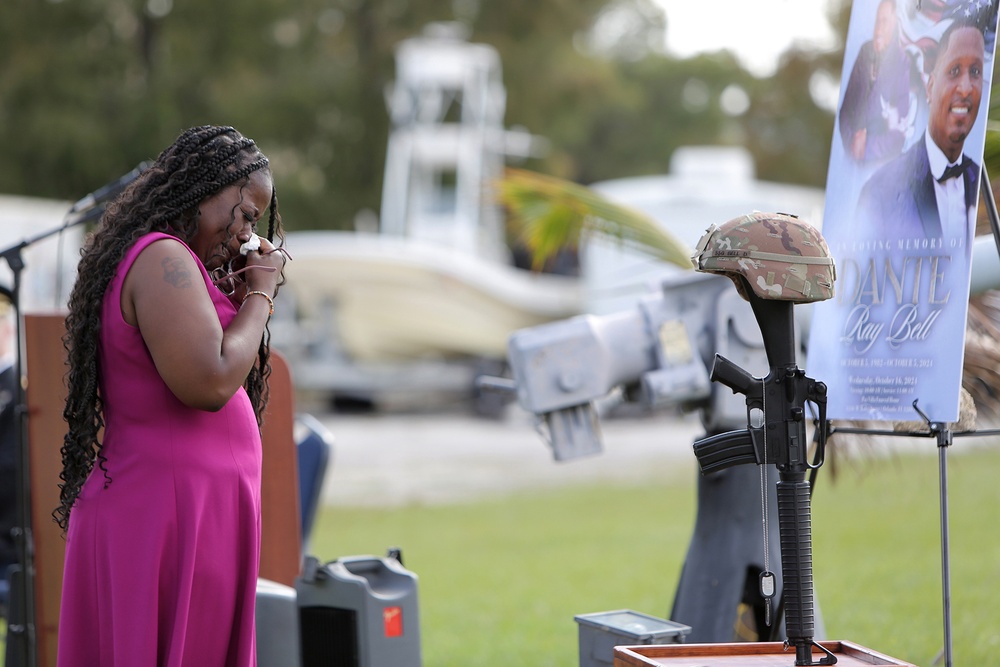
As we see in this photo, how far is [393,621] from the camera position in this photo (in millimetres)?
3900

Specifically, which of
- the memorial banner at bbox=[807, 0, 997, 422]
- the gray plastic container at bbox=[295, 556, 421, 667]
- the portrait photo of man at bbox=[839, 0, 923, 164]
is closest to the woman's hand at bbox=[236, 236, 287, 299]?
the gray plastic container at bbox=[295, 556, 421, 667]

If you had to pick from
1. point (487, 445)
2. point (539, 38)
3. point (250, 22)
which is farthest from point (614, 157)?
point (487, 445)

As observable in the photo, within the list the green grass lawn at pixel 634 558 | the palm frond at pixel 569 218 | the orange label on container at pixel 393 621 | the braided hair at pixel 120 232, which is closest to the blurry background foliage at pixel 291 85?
the green grass lawn at pixel 634 558

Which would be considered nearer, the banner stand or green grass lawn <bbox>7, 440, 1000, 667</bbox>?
the banner stand

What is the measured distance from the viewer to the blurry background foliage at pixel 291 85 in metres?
26.3

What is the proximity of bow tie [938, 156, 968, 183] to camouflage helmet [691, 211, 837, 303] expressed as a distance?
0.89 meters

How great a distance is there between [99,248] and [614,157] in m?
42.9

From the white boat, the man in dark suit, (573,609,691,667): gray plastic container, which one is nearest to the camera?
the man in dark suit

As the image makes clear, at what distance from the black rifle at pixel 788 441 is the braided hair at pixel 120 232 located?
1.27 m

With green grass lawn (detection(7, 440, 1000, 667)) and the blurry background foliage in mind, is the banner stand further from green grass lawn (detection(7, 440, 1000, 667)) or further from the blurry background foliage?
the blurry background foliage

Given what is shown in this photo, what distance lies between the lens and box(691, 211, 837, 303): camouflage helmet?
2.86 meters

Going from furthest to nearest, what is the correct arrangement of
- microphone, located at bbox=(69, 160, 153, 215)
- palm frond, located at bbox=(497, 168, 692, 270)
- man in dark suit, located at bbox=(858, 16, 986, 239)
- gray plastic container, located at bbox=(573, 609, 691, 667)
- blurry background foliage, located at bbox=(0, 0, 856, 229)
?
blurry background foliage, located at bbox=(0, 0, 856, 229)
palm frond, located at bbox=(497, 168, 692, 270)
microphone, located at bbox=(69, 160, 153, 215)
gray plastic container, located at bbox=(573, 609, 691, 667)
man in dark suit, located at bbox=(858, 16, 986, 239)

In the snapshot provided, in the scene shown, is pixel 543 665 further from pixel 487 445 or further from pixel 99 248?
pixel 487 445

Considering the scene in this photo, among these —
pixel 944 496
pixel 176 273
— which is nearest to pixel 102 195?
pixel 176 273
